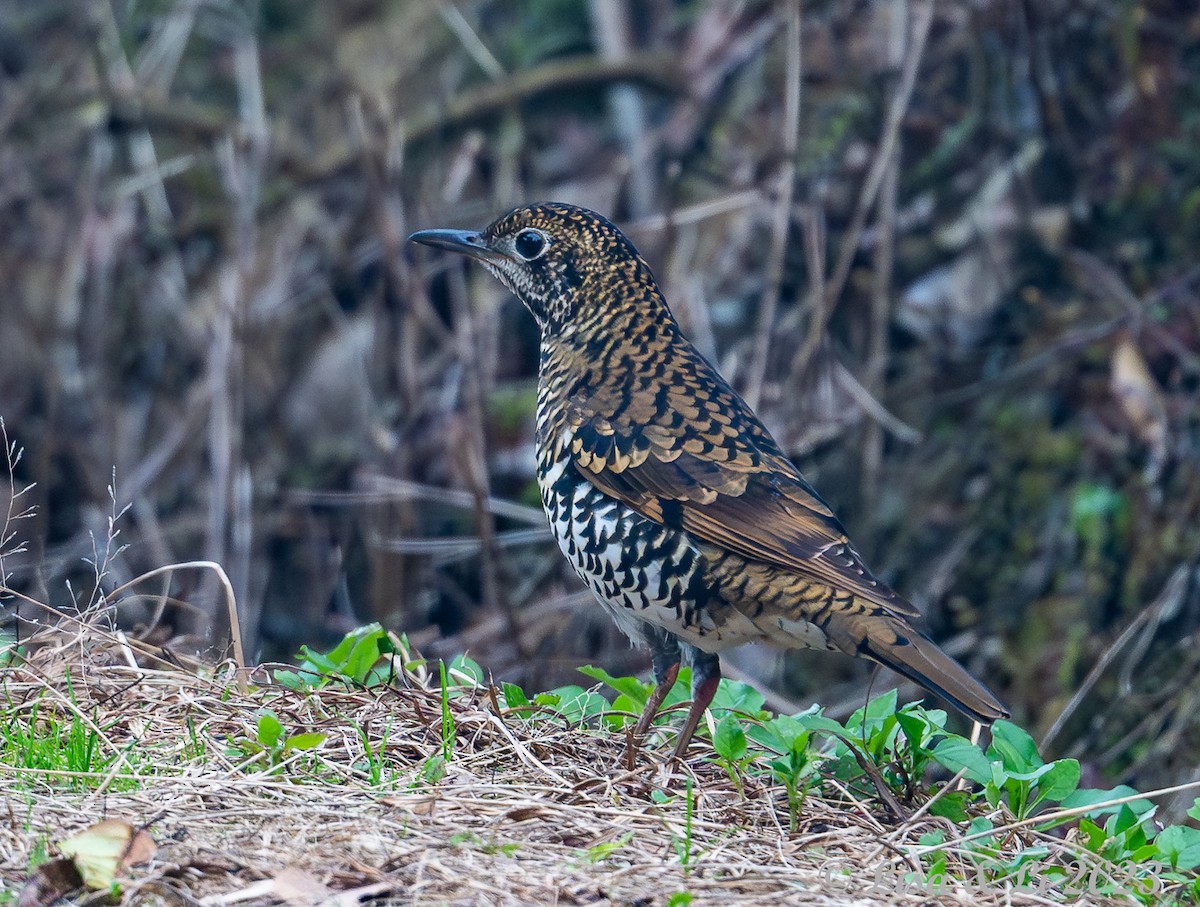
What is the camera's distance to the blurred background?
6.14 metres

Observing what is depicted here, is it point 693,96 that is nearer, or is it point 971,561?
point 971,561

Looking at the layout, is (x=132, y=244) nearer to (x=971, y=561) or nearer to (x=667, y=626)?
(x=971, y=561)

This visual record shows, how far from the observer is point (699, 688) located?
11.6 feet

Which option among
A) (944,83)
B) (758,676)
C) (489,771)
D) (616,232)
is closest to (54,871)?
(489,771)

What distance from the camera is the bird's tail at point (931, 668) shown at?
301cm

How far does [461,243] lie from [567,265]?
39 cm

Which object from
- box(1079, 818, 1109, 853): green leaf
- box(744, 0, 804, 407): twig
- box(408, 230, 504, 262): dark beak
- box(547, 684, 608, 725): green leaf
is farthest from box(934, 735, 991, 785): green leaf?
box(744, 0, 804, 407): twig

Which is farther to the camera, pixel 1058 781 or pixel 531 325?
pixel 531 325

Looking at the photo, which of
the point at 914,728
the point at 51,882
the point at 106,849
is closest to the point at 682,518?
the point at 914,728

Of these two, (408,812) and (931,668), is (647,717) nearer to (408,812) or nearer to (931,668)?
(931,668)

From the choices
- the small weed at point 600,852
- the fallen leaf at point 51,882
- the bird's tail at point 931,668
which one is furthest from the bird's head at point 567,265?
the fallen leaf at point 51,882

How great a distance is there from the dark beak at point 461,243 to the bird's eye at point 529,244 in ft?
0.36

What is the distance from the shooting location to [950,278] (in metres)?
6.89

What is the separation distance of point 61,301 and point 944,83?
479 centimetres
